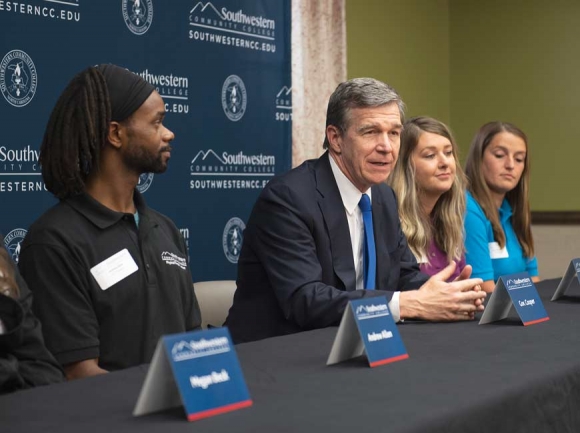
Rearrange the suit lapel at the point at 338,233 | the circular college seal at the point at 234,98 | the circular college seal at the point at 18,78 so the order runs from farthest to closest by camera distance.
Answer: the circular college seal at the point at 234,98 → the circular college seal at the point at 18,78 → the suit lapel at the point at 338,233

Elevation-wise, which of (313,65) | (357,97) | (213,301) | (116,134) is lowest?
(213,301)

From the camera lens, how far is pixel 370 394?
1.49 metres

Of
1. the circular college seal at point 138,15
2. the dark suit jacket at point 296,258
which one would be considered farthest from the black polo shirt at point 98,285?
the circular college seal at point 138,15

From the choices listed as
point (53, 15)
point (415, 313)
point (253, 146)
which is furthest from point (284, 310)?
point (253, 146)

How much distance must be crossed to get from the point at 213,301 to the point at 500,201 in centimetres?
170

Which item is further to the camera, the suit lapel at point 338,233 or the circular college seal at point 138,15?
the circular college seal at point 138,15

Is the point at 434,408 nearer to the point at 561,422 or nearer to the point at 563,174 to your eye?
the point at 561,422

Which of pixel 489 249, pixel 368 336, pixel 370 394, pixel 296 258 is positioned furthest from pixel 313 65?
pixel 370 394

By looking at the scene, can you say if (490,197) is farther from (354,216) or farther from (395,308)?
(395,308)

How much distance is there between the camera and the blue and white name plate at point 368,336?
1.76 meters

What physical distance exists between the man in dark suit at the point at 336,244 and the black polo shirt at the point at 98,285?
31 centimetres

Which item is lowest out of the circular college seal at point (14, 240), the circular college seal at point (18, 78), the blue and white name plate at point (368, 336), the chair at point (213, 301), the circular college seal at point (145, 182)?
the chair at point (213, 301)

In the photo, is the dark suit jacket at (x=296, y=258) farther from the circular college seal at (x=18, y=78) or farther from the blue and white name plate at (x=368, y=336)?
the circular college seal at (x=18, y=78)

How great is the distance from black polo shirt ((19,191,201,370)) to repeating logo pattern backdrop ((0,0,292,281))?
3.66 ft
